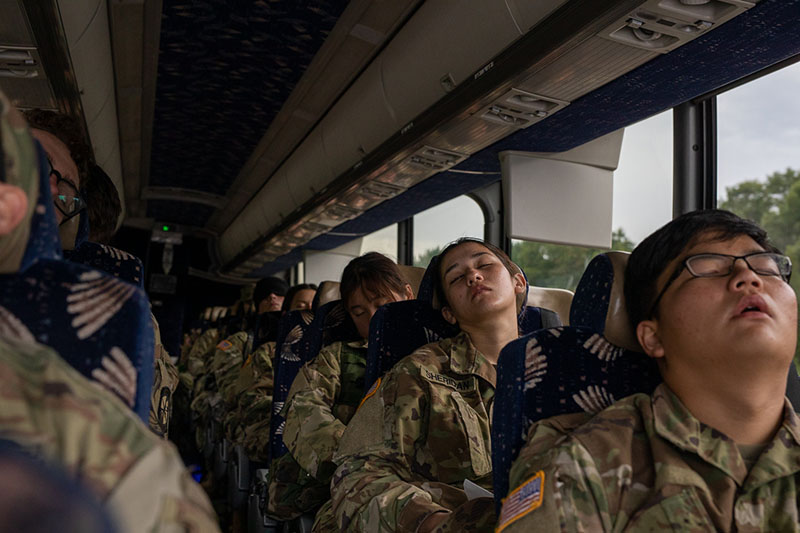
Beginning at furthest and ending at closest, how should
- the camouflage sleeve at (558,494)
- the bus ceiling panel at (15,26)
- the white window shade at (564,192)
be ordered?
the white window shade at (564,192), the bus ceiling panel at (15,26), the camouflage sleeve at (558,494)

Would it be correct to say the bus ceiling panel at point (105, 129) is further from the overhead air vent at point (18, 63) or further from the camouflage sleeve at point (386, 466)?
the camouflage sleeve at point (386, 466)

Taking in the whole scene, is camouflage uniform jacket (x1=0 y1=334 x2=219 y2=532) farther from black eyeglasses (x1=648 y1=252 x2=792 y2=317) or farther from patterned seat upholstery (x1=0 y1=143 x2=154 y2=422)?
black eyeglasses (x1=648 y1=252 x2=792 y2=317)

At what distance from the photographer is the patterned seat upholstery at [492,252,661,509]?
152cm

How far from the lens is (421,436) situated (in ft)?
7.22

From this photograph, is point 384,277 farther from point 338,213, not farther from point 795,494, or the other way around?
point 338,213

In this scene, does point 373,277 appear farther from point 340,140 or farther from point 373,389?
point 340,140

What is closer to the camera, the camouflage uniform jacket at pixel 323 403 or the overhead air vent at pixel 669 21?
the overhead air vent at pixel 669 21

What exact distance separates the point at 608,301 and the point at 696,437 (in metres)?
0.36

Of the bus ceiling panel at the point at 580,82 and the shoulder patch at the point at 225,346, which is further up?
the bus ceiling panel at the point at 580,82

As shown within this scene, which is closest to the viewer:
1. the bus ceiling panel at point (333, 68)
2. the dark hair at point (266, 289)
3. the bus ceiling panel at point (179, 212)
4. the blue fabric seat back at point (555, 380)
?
the blue fabric seat back at point (555, 380)

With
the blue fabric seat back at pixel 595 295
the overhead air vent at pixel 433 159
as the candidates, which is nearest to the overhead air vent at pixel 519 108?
the overhead air vent at pixel 433 159

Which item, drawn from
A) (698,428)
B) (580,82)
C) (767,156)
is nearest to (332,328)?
(580,82)

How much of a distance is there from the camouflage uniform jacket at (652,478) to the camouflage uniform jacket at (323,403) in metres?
1.46

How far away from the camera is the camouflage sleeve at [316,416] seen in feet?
9.18
